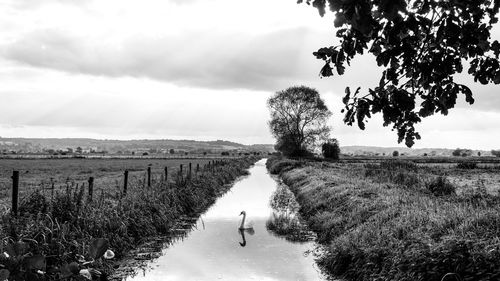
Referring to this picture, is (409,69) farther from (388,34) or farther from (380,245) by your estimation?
(380,245)

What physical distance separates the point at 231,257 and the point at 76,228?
3915 mm

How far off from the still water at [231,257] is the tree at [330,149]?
63.4 meters

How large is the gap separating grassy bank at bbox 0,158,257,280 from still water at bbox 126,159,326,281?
1109 mm

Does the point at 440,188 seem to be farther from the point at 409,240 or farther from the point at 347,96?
the point at 347,96

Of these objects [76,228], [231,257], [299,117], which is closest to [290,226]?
[231,257]

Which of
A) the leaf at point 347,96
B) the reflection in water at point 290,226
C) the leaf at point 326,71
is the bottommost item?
the reflection in water at point 290,226

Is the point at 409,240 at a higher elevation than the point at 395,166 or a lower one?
lower

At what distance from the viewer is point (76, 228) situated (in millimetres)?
9602

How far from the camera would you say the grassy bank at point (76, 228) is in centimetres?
378

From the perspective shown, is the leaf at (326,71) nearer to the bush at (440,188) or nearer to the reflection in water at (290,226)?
the reflection in water at (290,226)

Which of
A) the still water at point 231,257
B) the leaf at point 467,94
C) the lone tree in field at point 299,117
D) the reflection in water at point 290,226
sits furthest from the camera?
the lone tree in field at point 299,117

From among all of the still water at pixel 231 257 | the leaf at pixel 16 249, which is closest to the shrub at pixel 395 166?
the still water at pixel 231 257

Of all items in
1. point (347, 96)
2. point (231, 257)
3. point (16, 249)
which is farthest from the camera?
point (231, 257)

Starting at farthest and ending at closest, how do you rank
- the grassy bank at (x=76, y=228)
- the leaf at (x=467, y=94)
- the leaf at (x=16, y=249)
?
the leaf at (x=467, y=94), the grassy bank at (x=76, y=228), the leaf at (x=16, y=249)
